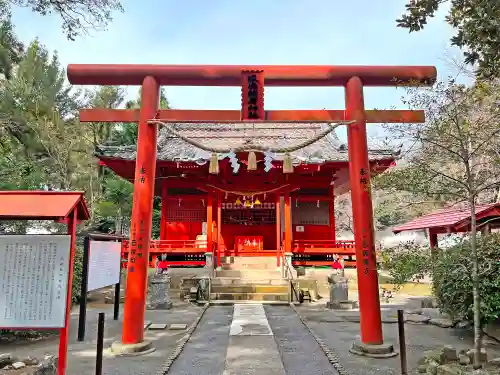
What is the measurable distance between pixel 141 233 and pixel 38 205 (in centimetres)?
201

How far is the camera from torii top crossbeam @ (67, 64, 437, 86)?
6.71 m

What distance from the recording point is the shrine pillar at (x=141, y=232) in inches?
240

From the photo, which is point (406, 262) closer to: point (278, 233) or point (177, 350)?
point (177, 350)

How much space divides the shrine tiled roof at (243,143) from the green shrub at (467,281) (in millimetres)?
6474

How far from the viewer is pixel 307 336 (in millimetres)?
7406

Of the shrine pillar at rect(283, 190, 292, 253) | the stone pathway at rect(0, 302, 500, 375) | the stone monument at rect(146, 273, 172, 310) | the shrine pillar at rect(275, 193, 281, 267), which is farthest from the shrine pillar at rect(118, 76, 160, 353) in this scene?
the shrine pillar at rect(275, 193, 281, 267)

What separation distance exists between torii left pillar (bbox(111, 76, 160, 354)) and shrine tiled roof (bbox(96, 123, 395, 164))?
6.68m

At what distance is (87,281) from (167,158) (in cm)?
786

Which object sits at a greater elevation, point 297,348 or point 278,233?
point 278,233

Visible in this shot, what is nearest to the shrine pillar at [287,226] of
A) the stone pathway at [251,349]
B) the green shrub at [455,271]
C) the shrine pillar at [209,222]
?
the shrine pillar at [209,222]

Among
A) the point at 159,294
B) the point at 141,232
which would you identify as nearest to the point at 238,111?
the point at 141,232

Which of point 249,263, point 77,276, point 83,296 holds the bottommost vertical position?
point 83,296

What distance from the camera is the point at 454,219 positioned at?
1002cm

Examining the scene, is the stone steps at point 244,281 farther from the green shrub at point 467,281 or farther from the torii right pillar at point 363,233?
the torii right pillar at point 363,233
